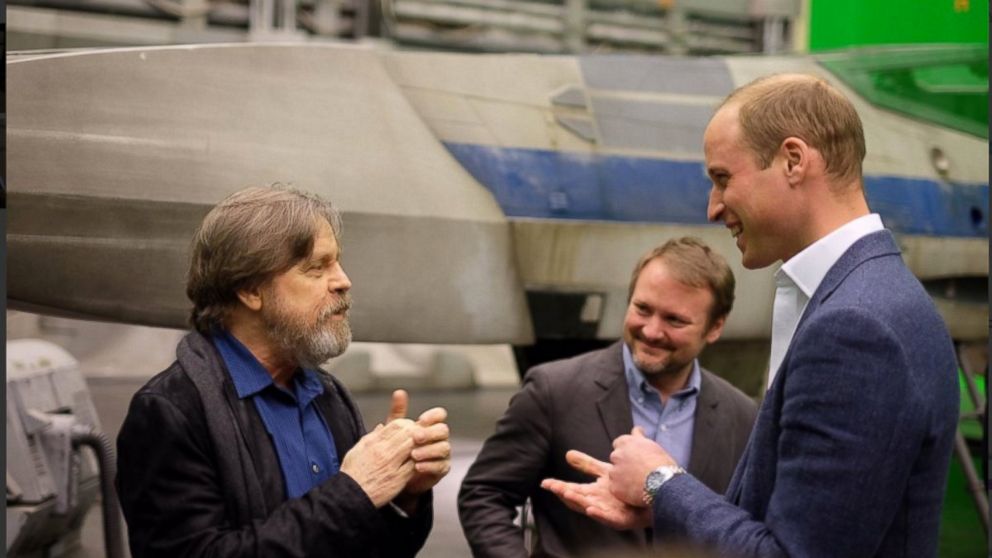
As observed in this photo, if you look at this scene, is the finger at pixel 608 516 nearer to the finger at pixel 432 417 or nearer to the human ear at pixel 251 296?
the finger at pixel 432 417

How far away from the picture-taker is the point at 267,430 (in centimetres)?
157

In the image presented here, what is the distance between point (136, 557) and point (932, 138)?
95.7 inches

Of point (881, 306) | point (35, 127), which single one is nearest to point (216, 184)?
point (35, 127)

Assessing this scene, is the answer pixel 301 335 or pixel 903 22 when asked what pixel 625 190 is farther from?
pixel 301 335

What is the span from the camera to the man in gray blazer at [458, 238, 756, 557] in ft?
6.91

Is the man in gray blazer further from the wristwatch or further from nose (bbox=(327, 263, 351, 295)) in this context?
the wristwatch

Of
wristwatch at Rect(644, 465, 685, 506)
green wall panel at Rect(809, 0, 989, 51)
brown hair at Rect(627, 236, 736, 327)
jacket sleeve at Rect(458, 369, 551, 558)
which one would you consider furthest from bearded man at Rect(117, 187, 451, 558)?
green wall panel at Rect(809, 0, 989, 51)

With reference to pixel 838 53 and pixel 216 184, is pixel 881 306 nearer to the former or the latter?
pixel 216 184

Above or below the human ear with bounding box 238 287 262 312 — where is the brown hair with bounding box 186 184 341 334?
above

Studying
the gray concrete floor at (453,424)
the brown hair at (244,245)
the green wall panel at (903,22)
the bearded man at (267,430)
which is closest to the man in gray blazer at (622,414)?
the gray concrete floor at (453,424)

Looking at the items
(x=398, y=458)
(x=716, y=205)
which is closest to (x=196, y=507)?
(x=398, y=458)

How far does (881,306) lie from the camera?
4.05 ft

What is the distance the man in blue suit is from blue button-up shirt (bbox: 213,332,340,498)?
1.22 ft

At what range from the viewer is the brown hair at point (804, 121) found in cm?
133
